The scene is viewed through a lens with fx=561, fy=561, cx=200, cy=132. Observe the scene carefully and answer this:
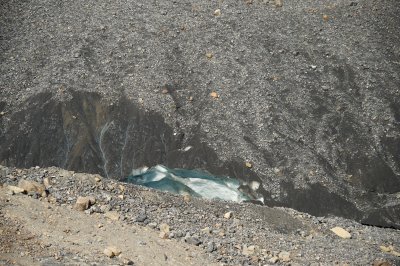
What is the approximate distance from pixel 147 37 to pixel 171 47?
3.08 feet

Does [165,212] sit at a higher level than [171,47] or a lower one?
lower

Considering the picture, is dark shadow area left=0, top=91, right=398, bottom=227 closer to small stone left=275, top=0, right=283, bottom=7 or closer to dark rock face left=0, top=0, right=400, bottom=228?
dark rock face left=0, top=0, right=400, bottom=228

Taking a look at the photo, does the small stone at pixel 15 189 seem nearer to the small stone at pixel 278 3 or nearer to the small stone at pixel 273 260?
the small stone at pixel 273 260

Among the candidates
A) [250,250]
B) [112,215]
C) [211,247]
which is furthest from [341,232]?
[112,215]

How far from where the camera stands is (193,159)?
15.1 m

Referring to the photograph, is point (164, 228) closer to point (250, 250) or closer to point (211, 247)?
point (211, 247)

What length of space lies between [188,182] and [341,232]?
4.22 metres

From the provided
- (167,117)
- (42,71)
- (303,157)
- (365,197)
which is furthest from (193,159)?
(42,71)

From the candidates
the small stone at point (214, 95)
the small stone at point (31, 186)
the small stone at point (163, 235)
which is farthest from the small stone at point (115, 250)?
the small stone at point (214, 95)

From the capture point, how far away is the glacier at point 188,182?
576 inches

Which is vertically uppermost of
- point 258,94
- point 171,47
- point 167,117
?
point 171,47

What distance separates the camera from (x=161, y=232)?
1077 centimetres

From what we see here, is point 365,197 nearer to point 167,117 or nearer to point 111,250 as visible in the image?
point 167,117

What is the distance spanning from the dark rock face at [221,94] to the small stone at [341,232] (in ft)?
4.04
